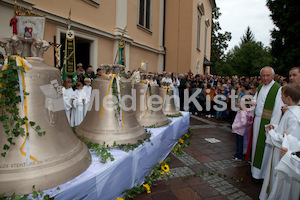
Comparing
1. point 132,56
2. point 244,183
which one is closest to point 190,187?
point 244,183

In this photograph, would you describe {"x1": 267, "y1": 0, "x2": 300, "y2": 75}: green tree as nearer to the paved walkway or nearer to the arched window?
the arched window

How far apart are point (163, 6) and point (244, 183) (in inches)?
553

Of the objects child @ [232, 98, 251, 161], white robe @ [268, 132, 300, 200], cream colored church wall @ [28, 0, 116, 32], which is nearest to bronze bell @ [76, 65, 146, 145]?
white robe @ [268, 132, 300, 200]

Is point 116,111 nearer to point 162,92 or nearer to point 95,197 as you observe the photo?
point 95,197

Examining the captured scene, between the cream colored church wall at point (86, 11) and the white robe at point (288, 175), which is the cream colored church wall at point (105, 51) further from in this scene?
the white robe at point (288, 175)

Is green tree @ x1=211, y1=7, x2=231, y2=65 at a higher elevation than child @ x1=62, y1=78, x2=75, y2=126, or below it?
higher

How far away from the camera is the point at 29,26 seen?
177 centimetres

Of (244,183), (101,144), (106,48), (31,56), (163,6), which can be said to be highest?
(163,6)

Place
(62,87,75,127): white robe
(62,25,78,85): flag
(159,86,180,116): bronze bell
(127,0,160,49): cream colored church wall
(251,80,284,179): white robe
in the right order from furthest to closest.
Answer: (127,0,160,49): cream colored church wall → (62,25,78,85): flag → (62,87,75,127): white robe → (159,86,180,116): bronze bell → (251,80,284,179): white robe

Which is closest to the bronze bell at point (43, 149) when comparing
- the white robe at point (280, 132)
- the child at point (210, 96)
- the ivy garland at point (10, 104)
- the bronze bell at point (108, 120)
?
the ivy garland at point (10, 104)

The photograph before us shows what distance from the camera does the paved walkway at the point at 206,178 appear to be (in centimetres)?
303

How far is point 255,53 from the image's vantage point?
3647 cm

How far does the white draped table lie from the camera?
1765 mm

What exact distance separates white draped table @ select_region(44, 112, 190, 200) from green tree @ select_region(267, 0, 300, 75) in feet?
60.0
